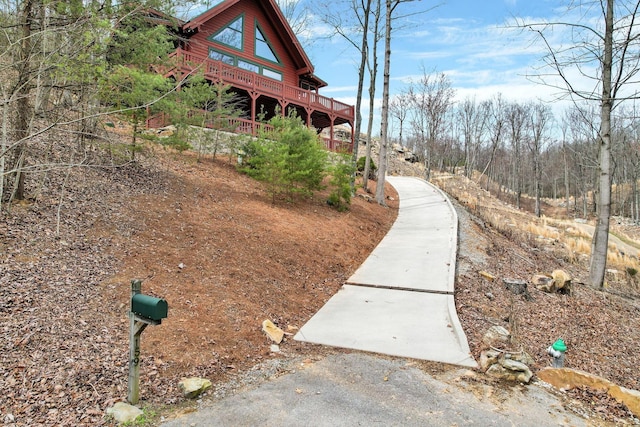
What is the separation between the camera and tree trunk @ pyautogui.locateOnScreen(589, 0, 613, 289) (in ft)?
28.1

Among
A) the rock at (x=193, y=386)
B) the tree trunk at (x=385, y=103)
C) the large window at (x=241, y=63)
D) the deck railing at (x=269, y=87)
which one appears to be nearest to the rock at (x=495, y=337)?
the rock at (x=193, y=386)

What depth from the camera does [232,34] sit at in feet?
60.1

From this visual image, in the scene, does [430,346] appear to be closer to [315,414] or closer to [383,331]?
[383,331]

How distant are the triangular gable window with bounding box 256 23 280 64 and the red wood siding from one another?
20cm

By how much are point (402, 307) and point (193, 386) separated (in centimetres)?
362

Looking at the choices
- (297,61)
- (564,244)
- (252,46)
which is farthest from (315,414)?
(297,61)

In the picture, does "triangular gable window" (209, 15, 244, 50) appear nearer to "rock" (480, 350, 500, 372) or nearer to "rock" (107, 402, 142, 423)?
"rock" (107, 402, 142, 423)

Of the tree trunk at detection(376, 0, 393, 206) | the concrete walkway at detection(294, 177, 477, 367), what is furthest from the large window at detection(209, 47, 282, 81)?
the concrete walkway at detection(294, 177, 477, 367)

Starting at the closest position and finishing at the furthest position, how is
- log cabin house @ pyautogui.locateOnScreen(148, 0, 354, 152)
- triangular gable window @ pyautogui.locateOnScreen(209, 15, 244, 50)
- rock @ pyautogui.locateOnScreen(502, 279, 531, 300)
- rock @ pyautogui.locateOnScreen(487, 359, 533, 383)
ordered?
rock @ pyautogui.locateOnScreen(487, 359, 533, 383)
rock @ pyautogui.locateOnScreen(502, 279, 531, 300)
log cabin house @ pyautogui.locateOnScreen(148, 0, 354, 152)
triangular gable window @ pyautogui.locateOnScreen(209, 15, 244, 50)

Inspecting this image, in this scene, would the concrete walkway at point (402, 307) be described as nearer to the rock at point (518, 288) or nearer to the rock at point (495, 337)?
the rock at point (495, 337)

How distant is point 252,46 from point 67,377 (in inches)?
754

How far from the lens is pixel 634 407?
334 cm

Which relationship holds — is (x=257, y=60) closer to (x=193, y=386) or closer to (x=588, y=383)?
(x=193, y=386)

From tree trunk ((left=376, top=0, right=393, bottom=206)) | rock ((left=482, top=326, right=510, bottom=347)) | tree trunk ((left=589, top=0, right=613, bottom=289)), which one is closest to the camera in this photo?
rock ((left=482, top=326, right=510, bottom=347))
